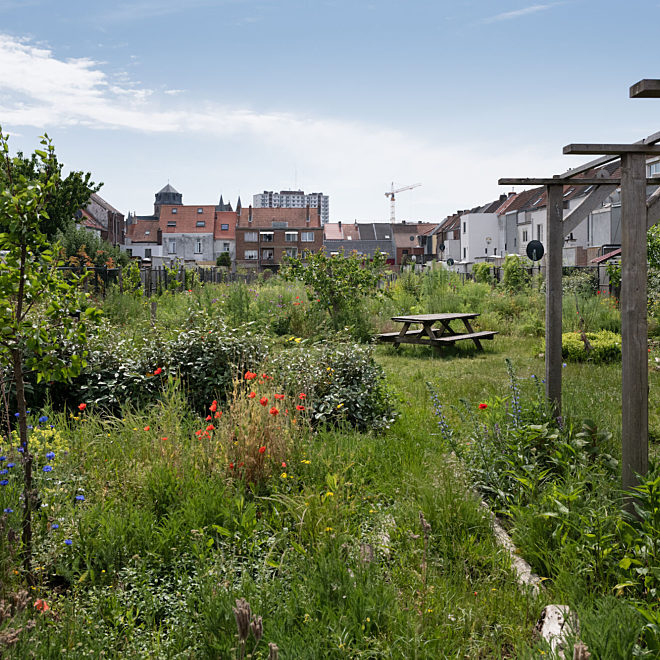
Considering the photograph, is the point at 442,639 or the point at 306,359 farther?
the point at 306,359

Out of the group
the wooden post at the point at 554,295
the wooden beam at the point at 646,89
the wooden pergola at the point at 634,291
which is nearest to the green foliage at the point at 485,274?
the wooden post at the point at 554,295

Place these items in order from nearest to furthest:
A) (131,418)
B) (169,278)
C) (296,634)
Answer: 1. (296,634)
2. (131,418)
3. (169,278)

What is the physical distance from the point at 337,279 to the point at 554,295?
7.83 meters

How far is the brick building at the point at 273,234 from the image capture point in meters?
68.8

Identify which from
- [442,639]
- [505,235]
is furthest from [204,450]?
A: [505,235]

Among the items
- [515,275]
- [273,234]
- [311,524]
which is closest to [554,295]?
[311,524]

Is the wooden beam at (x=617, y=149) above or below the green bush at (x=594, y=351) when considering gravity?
above

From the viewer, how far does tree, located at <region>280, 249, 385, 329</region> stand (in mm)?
12805

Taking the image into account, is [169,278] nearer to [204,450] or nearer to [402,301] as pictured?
[402,301]

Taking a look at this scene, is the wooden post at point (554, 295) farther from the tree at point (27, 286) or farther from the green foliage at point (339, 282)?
the green foliage at point (339, 282)

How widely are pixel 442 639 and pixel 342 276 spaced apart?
10.7 metres

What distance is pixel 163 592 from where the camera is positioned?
304 cm

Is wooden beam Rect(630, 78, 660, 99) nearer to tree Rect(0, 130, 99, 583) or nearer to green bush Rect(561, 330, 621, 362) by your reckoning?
tree Rect(0, 130, 99, 583)

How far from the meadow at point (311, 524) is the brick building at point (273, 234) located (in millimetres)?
62798
